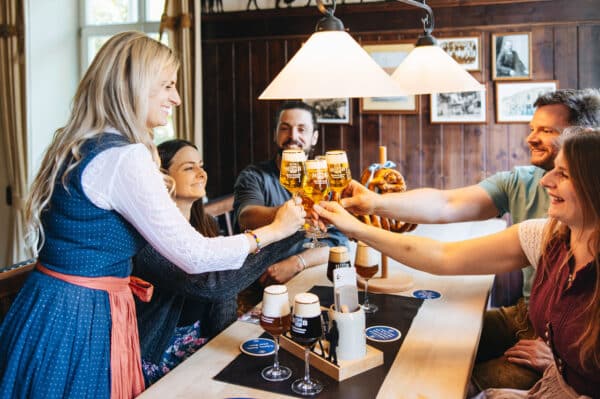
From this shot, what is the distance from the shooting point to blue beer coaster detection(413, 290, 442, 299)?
2.15 m

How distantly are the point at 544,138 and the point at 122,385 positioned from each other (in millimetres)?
1791

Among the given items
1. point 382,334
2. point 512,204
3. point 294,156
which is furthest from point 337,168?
point 512,204

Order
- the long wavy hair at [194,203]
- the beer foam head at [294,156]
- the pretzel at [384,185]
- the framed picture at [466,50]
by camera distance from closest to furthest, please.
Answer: the beer foam head at [294,156]
the long wavy hair at [194,203]
the pretzel at [384,185]
the framed picture at [466,50]

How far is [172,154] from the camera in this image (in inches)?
91.0

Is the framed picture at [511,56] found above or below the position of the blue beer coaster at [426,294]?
above

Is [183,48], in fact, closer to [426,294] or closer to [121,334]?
[426,294]

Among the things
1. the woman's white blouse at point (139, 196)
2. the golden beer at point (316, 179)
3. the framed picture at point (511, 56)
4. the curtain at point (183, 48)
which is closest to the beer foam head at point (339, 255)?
the golden beer at point (316, 179)

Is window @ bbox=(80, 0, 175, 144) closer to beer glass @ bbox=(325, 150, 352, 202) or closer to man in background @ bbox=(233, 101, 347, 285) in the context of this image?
man in background @ bbox=(233, 101, 347, 285)

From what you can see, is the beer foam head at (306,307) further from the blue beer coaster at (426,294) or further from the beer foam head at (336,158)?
the blue beer coaster at (426,294)

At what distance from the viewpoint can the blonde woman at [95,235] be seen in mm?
1527

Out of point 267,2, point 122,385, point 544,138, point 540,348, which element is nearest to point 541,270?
point 540,348

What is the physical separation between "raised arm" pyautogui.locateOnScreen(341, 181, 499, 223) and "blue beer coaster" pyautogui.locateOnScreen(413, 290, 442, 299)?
0.36 m

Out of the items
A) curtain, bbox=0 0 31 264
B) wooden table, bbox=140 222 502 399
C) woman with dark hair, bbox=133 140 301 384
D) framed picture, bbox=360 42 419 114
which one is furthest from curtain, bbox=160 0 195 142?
wooden table, bbox=140 222 502 399

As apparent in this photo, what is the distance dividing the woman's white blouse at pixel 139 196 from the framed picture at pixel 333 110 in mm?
2800
